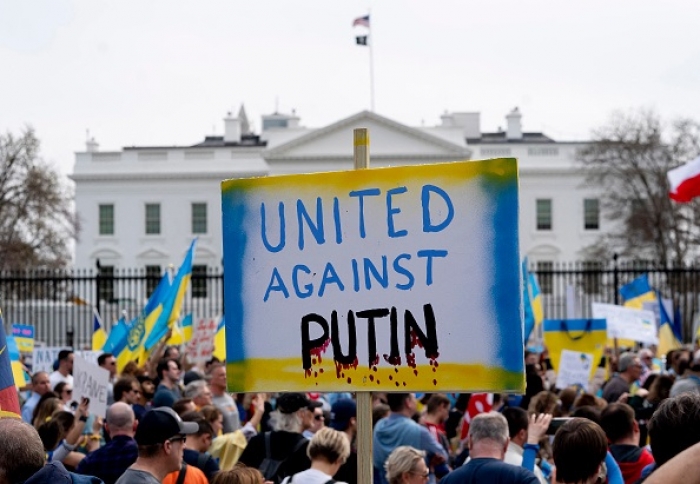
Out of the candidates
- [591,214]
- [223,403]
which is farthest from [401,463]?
[591,214]

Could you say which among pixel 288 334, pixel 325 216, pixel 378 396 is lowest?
pixel 378 396

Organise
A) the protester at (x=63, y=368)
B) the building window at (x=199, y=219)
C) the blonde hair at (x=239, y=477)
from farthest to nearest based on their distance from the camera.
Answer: the building window at (x=199, y=219) → the protester at (x=63, y=368) → the blonde hair at (x=239, y=477)

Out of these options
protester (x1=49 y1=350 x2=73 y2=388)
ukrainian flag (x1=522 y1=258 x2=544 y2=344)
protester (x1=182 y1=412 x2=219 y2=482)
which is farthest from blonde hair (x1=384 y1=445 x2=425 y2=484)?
ukrainian flag (x1=522 y1=258 x2=544 y2=344)

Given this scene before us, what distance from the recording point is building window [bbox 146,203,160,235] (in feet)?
229

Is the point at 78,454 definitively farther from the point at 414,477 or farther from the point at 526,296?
the point at 526,296

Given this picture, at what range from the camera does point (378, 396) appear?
38.4 ft

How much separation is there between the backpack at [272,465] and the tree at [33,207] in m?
35.9

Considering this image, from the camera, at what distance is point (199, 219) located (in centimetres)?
6950

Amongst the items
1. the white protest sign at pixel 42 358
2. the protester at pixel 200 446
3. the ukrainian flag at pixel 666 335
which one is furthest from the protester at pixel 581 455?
the ukrainian flag at pixel 666 335

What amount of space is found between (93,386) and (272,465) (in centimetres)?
224

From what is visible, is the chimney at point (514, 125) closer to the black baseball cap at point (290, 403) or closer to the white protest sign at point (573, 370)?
the white protest sign at point (573, 370)

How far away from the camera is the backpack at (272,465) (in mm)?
6898

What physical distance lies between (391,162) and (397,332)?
65015 mm

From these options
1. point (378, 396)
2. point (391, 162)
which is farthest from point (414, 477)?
point (391, 162)
